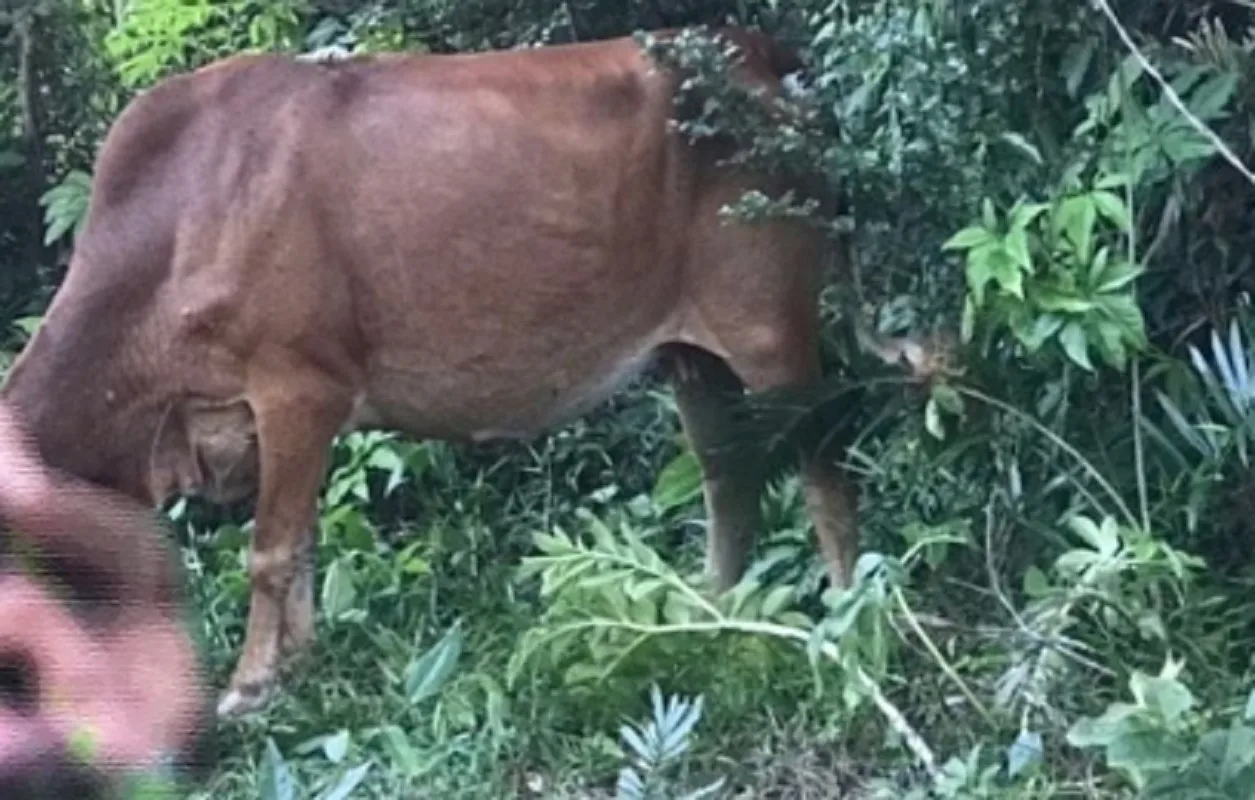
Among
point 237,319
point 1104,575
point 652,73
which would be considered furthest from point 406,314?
point 1104,575

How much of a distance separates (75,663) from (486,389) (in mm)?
4351

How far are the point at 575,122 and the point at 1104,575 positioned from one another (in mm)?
1835

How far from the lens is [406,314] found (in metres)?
6.30

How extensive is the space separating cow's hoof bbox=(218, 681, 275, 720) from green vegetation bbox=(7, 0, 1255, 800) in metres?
0.05

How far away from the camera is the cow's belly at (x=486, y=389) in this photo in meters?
6.34

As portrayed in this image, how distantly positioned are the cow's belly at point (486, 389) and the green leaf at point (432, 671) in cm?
73

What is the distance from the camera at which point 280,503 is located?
243 inches

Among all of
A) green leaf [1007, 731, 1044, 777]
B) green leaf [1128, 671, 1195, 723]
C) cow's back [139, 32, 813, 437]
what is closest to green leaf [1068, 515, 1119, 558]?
green leaf [1007, 731, 1044, 777]

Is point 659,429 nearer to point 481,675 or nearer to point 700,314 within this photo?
point 700,314

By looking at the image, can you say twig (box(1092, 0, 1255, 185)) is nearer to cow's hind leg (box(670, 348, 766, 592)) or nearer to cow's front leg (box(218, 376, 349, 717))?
cow's hind leg (box(670, 348, 766, 592))

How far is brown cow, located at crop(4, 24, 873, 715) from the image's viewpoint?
6.18 m

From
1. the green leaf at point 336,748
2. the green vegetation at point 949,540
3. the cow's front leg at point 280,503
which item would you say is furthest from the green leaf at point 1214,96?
the green leaf at point 336,748

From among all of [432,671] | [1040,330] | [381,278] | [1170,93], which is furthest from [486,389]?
[1170,93]

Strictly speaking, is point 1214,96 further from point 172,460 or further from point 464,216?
point 172,460
